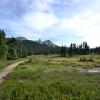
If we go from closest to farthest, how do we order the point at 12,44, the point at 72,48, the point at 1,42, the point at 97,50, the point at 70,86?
the point at 70,86
the point at 1,42
the point at 12,44
the point at 72,48
the point at 97,50

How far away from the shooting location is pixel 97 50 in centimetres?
19062

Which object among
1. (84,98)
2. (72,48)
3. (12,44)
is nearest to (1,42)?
(12,44)

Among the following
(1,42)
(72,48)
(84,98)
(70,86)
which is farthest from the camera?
(72,48)

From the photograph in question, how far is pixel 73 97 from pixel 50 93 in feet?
7.38

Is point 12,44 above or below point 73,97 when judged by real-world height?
above

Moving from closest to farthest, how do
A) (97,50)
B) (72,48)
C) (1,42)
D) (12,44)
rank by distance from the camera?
(1,42), (12,44), (72,48), (97,50)

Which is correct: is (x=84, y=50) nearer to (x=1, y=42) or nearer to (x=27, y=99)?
(x=1, y=42)

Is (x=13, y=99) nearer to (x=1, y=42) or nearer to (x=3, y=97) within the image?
(x=3, y=97)

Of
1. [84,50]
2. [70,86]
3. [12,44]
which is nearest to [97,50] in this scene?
[84,50]

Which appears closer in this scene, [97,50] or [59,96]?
[59,96]

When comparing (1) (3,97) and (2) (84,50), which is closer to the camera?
(1) (3,97)

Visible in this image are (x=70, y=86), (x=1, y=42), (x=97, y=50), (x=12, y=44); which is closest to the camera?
(x=70, y=86)

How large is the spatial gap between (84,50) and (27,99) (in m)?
162

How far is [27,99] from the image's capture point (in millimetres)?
17047
